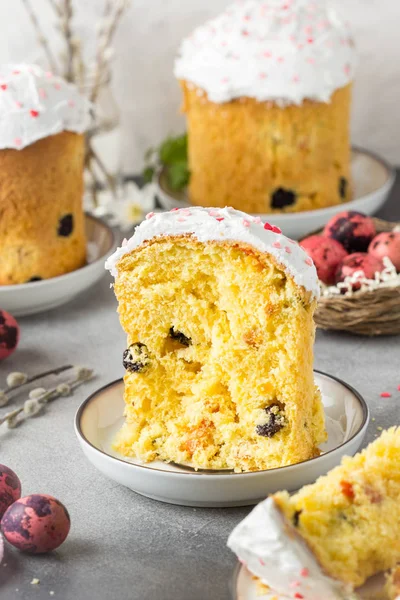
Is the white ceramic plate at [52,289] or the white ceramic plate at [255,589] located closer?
the white ceramic plate at [255,589]

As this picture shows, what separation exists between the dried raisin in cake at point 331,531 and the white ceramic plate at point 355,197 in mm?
1165

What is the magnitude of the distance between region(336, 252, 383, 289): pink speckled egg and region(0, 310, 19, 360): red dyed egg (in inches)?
28.4

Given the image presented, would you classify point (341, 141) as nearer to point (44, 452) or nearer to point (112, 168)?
point (112, 168)

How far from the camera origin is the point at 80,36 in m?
3.10

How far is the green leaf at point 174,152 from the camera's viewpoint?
2891 mm

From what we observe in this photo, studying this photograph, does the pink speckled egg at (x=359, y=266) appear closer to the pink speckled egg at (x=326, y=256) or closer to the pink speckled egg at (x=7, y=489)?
the pink speckled egg at (x=326, y=256)

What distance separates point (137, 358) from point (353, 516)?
488mm

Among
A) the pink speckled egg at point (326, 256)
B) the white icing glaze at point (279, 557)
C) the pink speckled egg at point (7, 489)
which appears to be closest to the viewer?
the white icing glaze at point (279, 557)

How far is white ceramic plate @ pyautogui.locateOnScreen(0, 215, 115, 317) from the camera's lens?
2.17m

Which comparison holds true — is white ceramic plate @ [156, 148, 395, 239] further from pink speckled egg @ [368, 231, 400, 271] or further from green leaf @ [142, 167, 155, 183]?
pink speckled egg @ [368, 231, 400, 271]

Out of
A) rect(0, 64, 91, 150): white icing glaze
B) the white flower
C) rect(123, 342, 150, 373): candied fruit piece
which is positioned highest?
rect(0, 64, 91, 150): white icing glaze

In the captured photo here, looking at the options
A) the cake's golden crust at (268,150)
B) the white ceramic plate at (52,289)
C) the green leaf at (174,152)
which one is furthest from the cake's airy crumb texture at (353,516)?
the green leaf at (174,152)

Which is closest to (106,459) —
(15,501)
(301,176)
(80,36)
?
(15,501)

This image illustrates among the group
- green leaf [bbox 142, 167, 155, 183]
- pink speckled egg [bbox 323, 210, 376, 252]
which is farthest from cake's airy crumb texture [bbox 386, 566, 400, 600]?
green leaf [bbox 142, 167, 155, 183]
